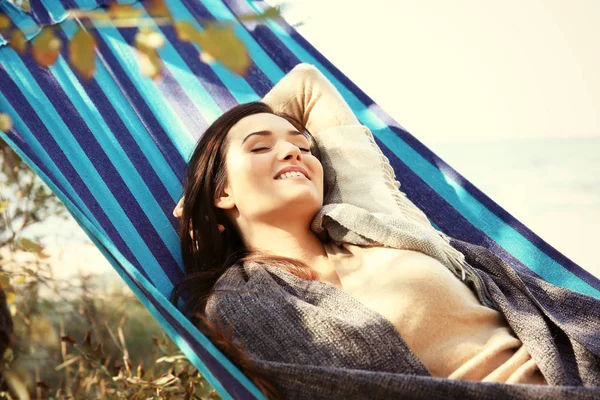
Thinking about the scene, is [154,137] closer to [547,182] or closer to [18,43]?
[18,43]

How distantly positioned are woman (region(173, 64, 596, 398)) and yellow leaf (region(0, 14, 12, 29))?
0.86 meters

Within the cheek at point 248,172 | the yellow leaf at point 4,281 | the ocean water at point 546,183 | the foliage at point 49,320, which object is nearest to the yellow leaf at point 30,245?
the foliage at point 49,320

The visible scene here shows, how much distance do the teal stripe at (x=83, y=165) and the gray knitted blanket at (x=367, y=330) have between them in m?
0.23

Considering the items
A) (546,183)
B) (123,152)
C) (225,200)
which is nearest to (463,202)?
(225,200)

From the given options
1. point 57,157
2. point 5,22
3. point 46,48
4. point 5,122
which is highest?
point 5,22

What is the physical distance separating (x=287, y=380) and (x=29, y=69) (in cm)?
149

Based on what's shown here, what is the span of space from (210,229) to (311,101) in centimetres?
57

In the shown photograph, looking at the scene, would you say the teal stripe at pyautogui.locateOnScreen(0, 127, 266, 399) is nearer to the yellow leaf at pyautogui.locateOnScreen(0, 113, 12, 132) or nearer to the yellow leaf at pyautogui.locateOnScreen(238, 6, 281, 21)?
the yellow leaf at pyautogui.locateOnScreen(0, 113, 12, 132)

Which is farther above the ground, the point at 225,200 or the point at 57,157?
the point at 57,157

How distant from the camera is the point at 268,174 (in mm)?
1998

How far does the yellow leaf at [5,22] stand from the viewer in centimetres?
253

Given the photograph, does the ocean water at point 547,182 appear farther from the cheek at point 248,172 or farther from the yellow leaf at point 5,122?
the yellow leaf at point 5,122

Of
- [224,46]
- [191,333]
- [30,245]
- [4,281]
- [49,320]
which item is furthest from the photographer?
[49,320]

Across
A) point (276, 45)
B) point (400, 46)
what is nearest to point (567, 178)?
point (400, 46)
